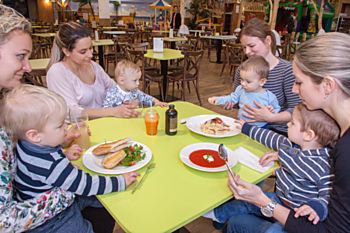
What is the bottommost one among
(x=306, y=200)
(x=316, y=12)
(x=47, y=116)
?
(x=306, y=200)

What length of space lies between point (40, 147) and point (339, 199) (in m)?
1.15

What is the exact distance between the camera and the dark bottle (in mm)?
1428

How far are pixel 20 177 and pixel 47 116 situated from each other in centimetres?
28

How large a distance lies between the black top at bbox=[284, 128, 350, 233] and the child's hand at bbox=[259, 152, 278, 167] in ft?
1.04

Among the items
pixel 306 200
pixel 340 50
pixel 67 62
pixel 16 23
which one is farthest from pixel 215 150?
pixel 67 62

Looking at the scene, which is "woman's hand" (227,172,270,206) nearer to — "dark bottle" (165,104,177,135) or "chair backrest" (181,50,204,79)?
"dark bottle" (165,104,177,135)

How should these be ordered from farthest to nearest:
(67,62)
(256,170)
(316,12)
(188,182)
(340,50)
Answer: (316,12)
(67,62)
(256,170)
(188,182)
(340,50)

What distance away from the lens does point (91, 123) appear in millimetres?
1639

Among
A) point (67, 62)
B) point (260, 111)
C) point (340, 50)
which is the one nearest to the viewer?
point (340, 50)

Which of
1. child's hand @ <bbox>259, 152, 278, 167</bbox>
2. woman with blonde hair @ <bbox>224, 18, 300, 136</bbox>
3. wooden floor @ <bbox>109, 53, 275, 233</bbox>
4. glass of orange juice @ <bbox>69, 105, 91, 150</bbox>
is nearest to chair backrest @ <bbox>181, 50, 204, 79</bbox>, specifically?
wooden floor @ <bbox>109, 53, 275, 233</bbox>

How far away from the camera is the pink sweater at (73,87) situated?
191 cm

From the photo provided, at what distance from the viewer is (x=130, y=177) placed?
1.05m

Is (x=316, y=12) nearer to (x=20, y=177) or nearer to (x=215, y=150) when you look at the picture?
(x=215, y=150)

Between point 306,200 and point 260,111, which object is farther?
point 260,111
